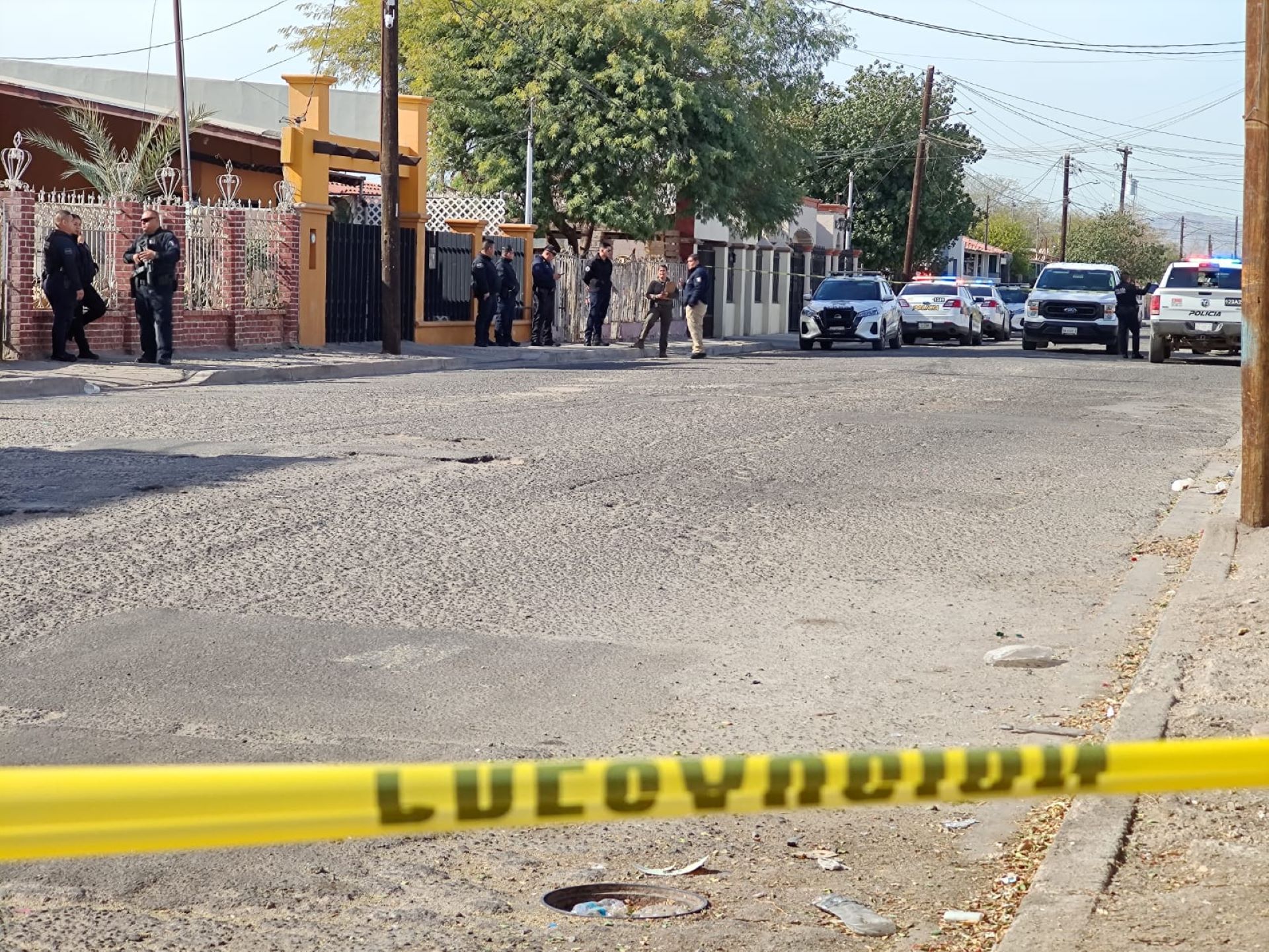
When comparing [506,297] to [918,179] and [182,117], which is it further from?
[918,179]

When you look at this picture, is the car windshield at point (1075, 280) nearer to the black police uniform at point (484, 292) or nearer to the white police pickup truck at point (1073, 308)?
the white police pickup truck at point (1073, 308)

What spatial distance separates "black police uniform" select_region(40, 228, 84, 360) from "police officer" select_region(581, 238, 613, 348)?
12.7 metres

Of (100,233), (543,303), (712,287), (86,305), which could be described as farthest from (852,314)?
(86,305)

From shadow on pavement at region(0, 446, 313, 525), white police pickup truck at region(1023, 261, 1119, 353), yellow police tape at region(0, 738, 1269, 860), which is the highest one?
white police pickup truck at region(1023, 261, 1119, 353)

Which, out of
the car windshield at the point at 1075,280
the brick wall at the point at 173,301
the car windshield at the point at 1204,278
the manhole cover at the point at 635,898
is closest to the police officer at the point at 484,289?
the brick wall at the point at 173,301

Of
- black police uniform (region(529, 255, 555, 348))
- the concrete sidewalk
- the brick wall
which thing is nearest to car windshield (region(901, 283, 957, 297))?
the concrete sidewalk

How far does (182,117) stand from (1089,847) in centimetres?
2724

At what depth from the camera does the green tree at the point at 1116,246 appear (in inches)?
3903

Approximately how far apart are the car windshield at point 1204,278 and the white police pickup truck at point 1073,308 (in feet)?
15.9

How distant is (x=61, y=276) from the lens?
19953 mm

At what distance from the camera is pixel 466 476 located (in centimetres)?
1126

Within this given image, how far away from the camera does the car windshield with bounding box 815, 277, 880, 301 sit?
116 ft

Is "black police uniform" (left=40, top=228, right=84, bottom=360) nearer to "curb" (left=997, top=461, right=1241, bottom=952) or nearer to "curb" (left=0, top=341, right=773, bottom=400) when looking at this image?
"curb" (left=0, top=341, right=773, bottom=400)

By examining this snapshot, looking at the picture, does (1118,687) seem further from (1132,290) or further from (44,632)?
(1132,290)
